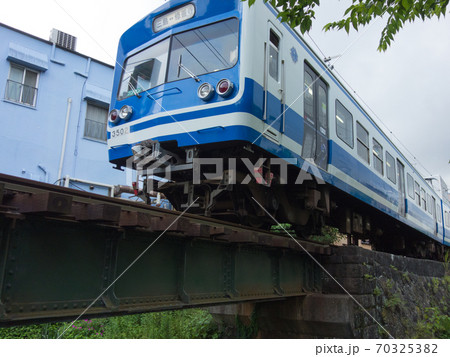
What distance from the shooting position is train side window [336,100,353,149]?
23.7 feet

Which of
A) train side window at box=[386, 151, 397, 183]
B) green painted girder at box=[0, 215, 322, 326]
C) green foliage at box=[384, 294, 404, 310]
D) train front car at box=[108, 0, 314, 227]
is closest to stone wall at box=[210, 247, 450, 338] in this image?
green foliage at box=[384, 294, 404, 310]

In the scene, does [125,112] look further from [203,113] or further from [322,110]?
[322,110]

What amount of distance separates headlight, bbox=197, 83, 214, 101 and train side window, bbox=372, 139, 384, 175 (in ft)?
18.1

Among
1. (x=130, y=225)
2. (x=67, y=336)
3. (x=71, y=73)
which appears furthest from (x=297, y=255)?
(x=71, y=73)

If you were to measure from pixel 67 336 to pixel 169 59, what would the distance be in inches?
338

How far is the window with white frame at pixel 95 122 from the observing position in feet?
44.1

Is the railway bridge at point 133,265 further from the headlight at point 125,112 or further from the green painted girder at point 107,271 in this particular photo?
the headlight at point 125,112

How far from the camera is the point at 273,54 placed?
17.6 ft

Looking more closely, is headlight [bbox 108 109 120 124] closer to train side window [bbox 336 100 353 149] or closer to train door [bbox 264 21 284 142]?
train door [bbox 264 21 284 142]

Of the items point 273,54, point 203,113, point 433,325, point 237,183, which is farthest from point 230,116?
point 433,325

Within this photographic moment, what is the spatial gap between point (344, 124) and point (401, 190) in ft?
15.6

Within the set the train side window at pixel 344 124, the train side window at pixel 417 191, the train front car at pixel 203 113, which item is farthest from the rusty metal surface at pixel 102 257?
the train side window at pixel 417 191

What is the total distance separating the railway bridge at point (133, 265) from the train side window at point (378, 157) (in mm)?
3849

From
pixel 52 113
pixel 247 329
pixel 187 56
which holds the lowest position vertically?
pixel 247 329
